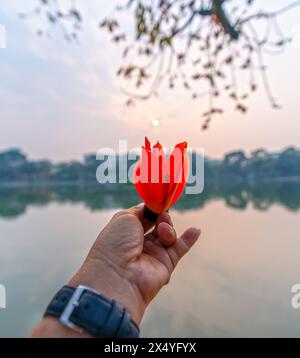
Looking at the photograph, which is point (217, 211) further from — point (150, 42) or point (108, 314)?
point (108, 314)

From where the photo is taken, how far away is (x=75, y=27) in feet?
6.90

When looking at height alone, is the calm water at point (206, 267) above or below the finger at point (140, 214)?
below

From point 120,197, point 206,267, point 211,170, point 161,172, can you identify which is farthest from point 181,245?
point 211,170

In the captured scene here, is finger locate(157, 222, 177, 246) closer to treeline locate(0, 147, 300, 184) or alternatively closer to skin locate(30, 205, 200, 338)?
skin locate(30, 205, 200, 338)

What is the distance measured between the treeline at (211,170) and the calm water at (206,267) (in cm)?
111

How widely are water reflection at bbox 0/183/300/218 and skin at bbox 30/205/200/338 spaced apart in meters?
10.2

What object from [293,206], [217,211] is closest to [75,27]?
[293,206]

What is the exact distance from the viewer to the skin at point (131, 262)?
0.74 metres

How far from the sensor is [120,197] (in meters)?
12.5

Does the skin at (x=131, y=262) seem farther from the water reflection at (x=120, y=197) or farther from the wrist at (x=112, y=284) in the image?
the water reflection at (x=120, y=197)

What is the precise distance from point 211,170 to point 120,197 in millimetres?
4614

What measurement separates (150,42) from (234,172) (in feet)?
42.5

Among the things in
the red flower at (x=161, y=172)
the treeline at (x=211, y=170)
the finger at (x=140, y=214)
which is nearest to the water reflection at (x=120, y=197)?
the treeline at (x=211, y=170)
